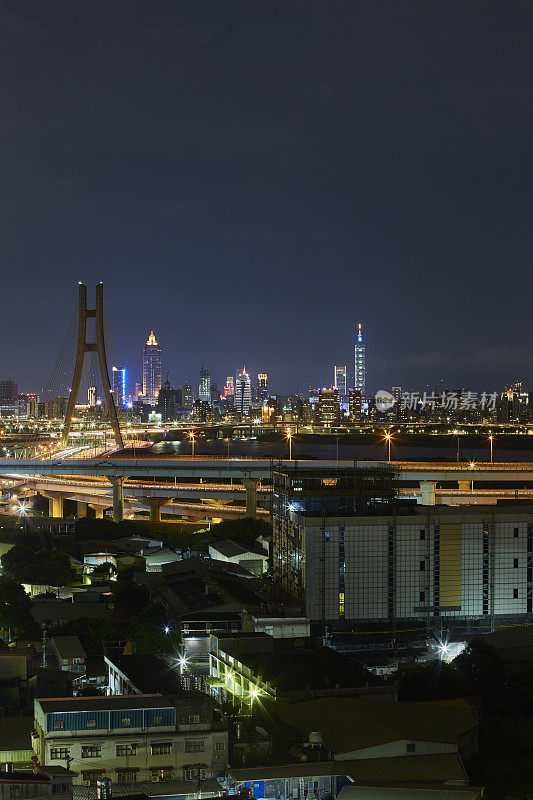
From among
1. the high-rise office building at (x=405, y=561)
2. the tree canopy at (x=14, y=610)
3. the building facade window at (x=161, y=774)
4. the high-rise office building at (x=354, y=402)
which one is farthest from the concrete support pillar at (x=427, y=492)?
the high-rise office building at (x=354, y=402)

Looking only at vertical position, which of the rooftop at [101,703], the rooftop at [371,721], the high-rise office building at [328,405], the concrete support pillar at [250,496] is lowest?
the rooftop at [371,721]

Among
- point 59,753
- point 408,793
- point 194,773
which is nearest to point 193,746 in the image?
point 194,773

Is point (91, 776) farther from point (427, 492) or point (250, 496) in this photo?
point (427, 492)

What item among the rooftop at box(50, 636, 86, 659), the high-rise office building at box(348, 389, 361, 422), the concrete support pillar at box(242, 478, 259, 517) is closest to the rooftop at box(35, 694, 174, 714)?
the rooftop at box(50, 636, 86, 659)

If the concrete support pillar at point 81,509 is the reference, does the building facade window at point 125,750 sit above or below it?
above

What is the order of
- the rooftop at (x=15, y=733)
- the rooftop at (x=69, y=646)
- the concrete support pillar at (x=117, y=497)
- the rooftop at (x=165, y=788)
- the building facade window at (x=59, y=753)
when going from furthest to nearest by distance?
1. the concrete support pillar at (x=117, y=497)
2. the rooftop at (x=69, y=646)
3. the rooftop at (x=15, y=733)
4. the building facade window at (x=59, y=753)
5. the rooftop at (x=165, y=788)

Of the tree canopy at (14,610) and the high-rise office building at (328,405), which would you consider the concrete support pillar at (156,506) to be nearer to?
the tree canopy at (14,610)
